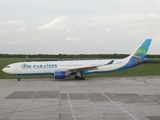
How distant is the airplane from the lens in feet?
107

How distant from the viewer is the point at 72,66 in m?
33.7

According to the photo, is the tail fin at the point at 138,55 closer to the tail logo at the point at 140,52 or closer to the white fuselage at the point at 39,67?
the tail logo at the point at 140,52

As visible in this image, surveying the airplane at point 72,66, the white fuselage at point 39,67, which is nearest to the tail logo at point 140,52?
the airplane at point 72,66

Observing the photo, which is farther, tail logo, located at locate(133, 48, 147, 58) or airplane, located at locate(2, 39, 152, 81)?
tail logo, located at locate(133, 48, 147, 58)

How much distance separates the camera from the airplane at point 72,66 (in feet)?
107

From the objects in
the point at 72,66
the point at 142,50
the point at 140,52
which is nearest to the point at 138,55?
the point at 140,52

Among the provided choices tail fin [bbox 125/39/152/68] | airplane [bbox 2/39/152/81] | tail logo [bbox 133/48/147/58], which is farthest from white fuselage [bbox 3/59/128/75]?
tail logo [bbox 133/48/147/58]

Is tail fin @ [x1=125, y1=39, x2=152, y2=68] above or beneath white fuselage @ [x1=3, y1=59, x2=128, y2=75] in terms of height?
above

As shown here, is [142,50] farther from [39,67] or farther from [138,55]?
[39,67]

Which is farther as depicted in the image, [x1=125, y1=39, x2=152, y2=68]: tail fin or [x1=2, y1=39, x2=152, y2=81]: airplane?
[x1=125, y1=39, x2=152, y2=68]: tail fin

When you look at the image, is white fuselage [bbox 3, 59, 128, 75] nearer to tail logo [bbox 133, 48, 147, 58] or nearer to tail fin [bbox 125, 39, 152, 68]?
tail fin [bbox 125, 39, 152, 68]

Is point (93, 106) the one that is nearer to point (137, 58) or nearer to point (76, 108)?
point (76, 108)

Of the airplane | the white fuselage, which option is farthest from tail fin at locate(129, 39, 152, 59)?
the white fuselage

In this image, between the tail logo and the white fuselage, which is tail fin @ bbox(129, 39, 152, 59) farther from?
the white fuselage
